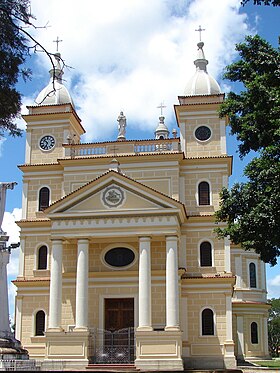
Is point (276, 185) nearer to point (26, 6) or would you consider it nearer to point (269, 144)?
point (269, 144)

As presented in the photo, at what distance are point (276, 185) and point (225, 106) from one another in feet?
11.3

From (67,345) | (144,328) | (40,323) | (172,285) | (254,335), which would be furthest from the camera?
(254,335)

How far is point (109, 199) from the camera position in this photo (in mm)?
32281

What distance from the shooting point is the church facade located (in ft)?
101

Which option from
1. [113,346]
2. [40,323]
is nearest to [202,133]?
[113,346]

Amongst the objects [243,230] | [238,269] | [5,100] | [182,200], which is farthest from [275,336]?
[5,100]

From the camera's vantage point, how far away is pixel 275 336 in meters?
82.8

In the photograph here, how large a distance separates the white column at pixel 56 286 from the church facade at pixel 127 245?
5 centimetres

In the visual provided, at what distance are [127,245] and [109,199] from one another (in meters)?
3.09

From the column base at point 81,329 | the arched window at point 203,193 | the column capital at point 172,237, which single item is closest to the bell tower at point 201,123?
the arched window at point 203,193

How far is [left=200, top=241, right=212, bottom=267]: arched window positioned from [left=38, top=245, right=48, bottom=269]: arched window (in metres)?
8.78

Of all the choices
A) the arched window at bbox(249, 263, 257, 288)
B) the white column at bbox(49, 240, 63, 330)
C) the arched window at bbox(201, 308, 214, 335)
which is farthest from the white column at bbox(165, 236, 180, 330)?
the arched window at bbox(249, 263, 257, 288)

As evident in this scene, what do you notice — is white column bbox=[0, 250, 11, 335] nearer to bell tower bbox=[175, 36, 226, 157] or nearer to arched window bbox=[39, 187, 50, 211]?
arched window bbox=[39, 187, 50, 211]

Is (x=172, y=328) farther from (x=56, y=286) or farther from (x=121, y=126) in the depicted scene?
(x=121, y=126)
